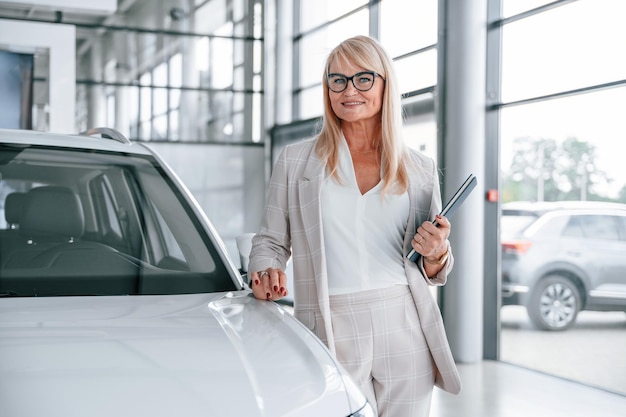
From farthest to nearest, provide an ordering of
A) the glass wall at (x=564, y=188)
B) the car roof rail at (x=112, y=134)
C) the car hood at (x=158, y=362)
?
the glass wall at (x=564, y=188), the car roof rail at (x=112, y=134), the car hood at (x=158, y=362)

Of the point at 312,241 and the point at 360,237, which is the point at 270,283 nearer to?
the point at 312,241

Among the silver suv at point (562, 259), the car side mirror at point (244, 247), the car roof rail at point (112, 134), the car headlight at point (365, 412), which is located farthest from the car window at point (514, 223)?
the car headlight at point (365, 412)

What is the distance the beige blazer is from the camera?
6.59 feet

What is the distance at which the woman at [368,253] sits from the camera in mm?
1990

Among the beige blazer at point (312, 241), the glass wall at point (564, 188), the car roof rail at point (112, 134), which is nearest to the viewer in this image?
the beige blazer at point (312, 241)

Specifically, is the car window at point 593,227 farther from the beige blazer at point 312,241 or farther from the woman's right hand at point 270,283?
the woman's right hand at point 270,283

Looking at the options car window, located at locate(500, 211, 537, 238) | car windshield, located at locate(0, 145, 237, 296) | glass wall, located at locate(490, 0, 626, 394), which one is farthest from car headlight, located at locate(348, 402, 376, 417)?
car window, located at locate(500, 211, 537, 238)

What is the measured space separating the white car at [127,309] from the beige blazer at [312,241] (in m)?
0.09

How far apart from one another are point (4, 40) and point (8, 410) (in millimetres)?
7586

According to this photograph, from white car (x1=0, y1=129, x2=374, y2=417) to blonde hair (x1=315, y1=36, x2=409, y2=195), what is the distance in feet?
1.43

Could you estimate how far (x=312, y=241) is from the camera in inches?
79.2

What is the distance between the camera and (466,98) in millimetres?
6816

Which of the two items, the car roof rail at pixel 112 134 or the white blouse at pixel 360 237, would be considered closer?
the white blouse at pixel 360 237

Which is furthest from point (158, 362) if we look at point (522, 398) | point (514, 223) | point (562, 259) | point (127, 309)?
point (514, 223)
